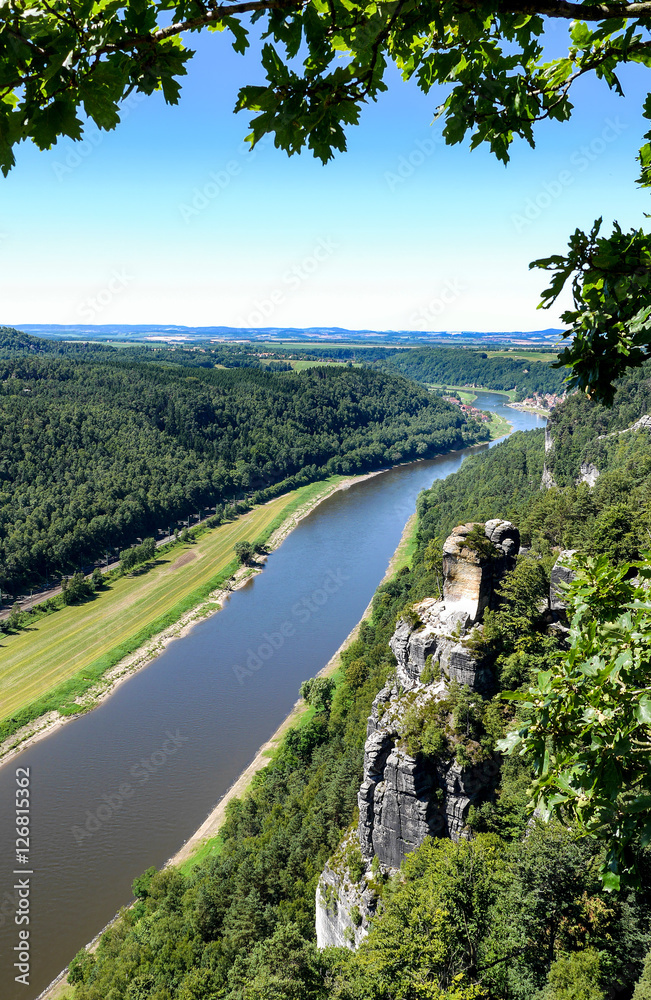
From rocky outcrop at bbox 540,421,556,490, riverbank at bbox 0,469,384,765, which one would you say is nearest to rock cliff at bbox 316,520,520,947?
riverbank at bbox 0,469,384,765

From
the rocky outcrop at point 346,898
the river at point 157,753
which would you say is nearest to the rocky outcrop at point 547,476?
the river at point 157,753

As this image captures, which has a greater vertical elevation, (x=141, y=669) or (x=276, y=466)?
Answer: (x=276, y=466)

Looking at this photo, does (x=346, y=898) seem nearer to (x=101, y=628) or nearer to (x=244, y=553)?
(x=101, y=628)

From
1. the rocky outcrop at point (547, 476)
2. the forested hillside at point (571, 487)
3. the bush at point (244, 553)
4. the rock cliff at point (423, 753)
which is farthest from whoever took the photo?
the bush at point (244, 553)

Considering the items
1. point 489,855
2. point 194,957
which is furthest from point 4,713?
point 489,855

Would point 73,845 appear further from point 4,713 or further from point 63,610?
point 63,610

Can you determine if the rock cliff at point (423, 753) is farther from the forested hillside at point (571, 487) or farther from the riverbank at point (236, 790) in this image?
the riverbank at point (236, 790)

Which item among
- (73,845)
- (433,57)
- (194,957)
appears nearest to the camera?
(433,57)
